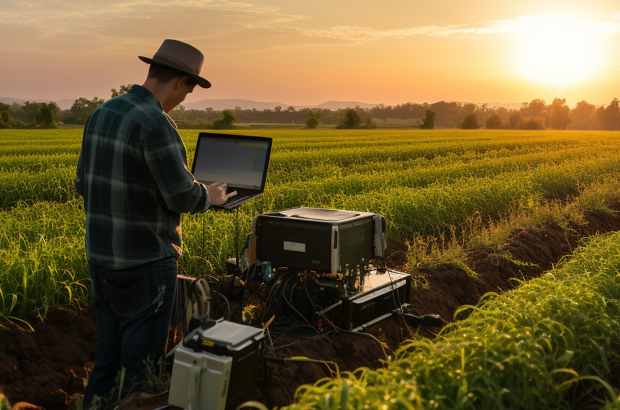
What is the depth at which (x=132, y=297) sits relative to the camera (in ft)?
8.94

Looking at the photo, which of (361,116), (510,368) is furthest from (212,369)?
(361,116)

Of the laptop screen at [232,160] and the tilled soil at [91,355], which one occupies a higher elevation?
the laptop screen at [232,160]

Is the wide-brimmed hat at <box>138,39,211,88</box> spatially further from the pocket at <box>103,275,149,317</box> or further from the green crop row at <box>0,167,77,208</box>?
the green crop row at <box>0,167,77,208</box>

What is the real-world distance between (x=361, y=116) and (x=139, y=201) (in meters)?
102

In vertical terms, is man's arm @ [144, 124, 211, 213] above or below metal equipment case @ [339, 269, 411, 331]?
above

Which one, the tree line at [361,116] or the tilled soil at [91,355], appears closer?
the tilled soil at [91,355]

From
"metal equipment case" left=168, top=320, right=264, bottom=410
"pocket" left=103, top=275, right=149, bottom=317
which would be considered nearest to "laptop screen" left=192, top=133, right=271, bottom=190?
"pocket" left=103, top=275, right=149, bottom=317

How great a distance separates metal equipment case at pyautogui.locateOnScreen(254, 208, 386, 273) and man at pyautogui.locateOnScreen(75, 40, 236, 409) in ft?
3.04

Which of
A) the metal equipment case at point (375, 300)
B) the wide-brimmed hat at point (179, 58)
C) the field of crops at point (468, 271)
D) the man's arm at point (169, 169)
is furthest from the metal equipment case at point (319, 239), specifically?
the wide-brimmed hat at point (179, 58)

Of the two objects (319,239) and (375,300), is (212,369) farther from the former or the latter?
(375,300)

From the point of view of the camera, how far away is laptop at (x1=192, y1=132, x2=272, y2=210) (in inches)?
134

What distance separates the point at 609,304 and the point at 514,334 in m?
1.31

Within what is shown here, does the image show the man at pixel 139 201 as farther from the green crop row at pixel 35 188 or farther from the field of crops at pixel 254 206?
the green crop row at pixel 35 188

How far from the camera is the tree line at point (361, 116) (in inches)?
2685
